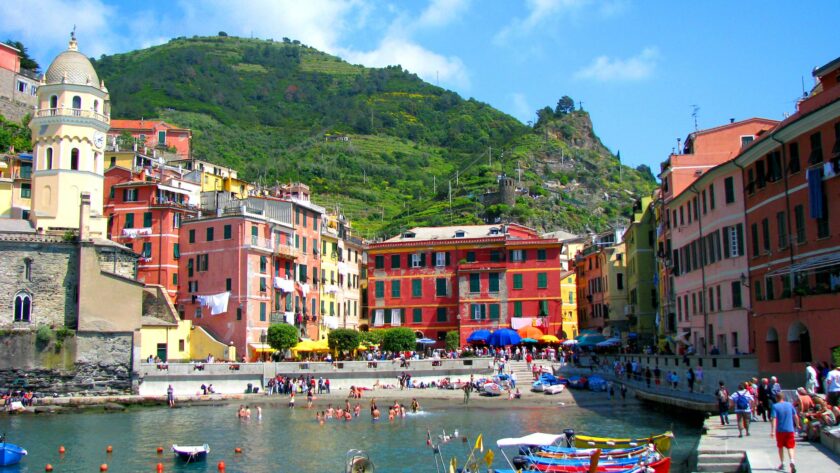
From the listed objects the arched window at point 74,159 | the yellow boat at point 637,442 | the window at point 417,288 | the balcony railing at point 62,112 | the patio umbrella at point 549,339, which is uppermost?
the balcony railing at point 62,112

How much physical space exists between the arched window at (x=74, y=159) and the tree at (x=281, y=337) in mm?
20782

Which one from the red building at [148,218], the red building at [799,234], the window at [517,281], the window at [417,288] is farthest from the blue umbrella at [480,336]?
the red building at [799,234]

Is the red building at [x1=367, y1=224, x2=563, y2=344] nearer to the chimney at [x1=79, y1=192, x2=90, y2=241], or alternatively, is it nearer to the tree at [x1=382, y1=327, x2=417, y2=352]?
the tree at [x1=382, y1=327, x2=417, y2=352]

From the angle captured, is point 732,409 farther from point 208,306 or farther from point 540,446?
point 208,306

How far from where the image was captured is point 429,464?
109 feet

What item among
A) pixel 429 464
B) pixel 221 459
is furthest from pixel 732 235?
pixel 221 459

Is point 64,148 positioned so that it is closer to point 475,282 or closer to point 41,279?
point 41,279

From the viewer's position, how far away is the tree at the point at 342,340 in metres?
65.8

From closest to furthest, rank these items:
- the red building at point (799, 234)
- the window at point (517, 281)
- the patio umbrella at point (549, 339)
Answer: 1. the red building at point (799, 234)
2. the patio umbrella at point (549, 339)
3. the window at point (517, 281)

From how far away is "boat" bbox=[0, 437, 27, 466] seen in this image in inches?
1332

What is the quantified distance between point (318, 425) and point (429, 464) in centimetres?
1351

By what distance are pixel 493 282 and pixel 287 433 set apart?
34.0 m

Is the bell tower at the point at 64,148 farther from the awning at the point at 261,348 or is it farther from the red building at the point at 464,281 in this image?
the red building at the point at 464,281

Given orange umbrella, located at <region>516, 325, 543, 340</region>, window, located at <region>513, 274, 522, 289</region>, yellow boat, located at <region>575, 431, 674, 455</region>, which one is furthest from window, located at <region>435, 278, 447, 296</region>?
yellow boat, located at <region>575, 431, 674, 455</region>
